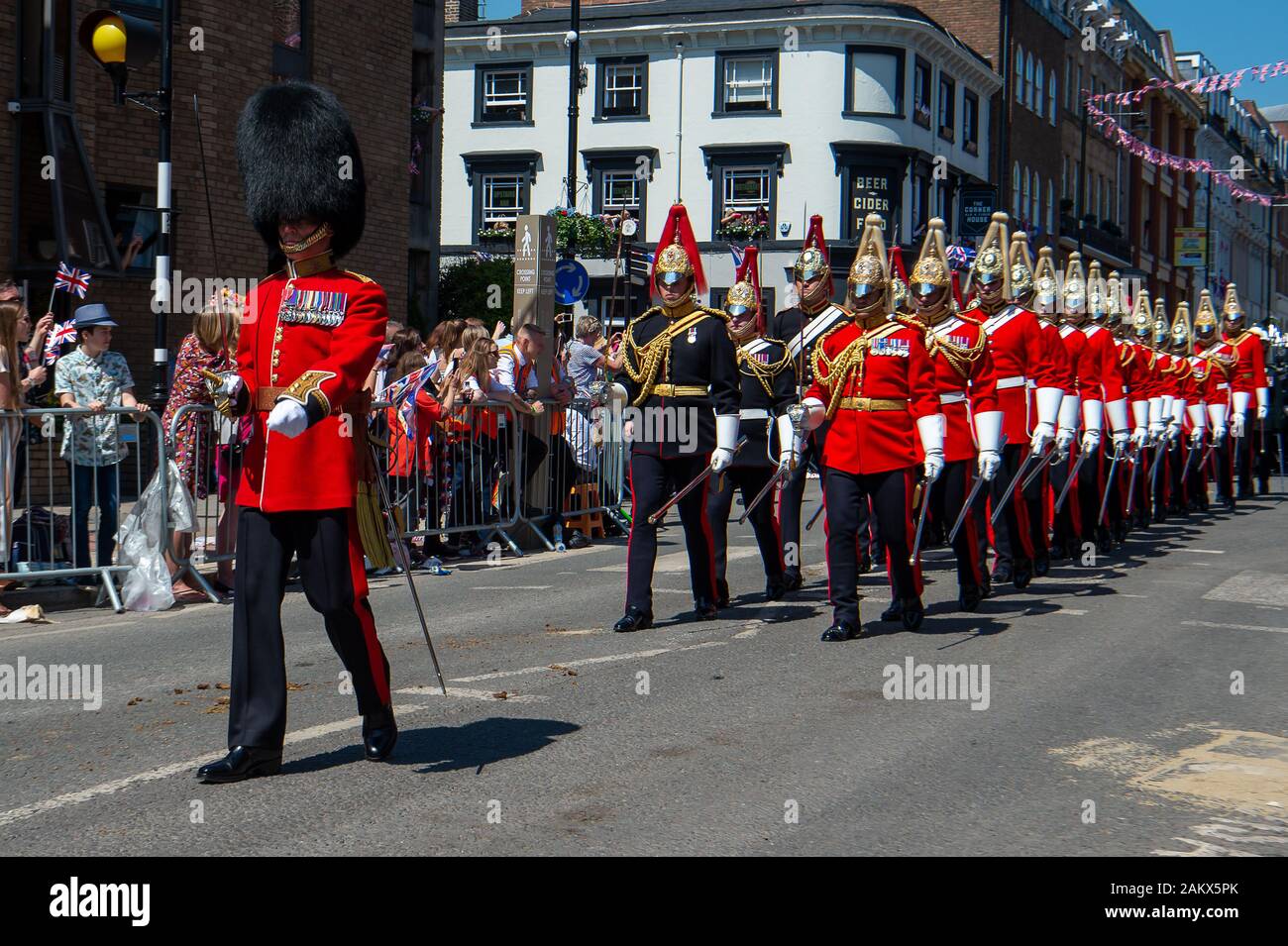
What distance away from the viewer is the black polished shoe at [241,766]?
5.69 meters

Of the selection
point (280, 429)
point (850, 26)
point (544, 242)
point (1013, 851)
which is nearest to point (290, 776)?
point (280, 429)

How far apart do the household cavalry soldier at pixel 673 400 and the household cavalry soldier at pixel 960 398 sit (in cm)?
145

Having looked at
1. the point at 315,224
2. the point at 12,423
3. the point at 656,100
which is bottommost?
the point at 12,423

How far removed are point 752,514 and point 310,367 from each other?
5579 mm

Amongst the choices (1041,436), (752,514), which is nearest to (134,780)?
(752,514)

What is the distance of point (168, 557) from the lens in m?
10.8

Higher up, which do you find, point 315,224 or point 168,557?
point 315,224

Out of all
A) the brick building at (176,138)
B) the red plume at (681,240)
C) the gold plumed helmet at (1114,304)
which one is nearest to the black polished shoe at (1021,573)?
the red plume at (681,240)

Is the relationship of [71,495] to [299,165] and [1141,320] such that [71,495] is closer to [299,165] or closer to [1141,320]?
[299,165]

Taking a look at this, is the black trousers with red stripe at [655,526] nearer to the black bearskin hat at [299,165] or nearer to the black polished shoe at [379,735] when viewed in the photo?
the black polished shoe at [379,735]

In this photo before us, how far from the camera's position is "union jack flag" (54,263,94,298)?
55.8ft

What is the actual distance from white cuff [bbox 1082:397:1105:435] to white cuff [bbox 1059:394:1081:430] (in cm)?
56

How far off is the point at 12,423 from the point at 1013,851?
7526 mm
